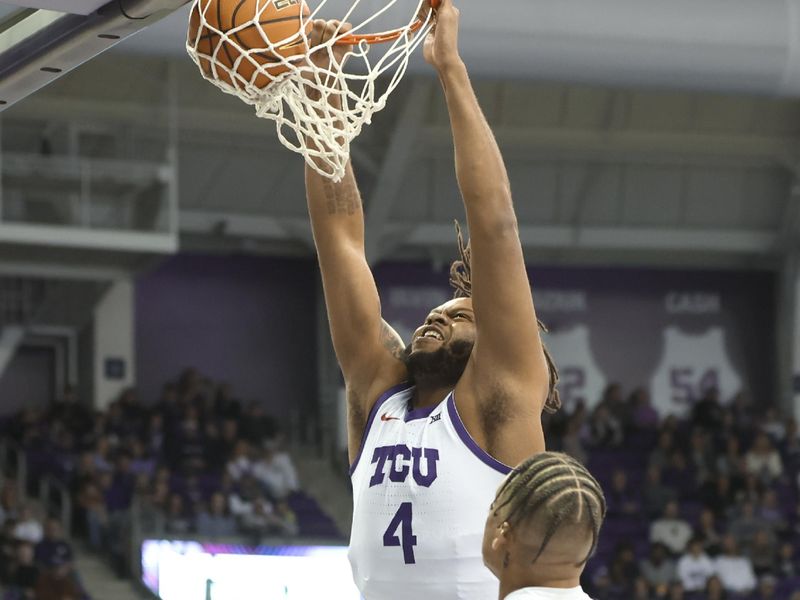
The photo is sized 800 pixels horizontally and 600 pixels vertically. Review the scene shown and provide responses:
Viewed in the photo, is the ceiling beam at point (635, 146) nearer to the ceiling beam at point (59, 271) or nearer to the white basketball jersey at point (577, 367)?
the white basketball jersey at point (577, 367)

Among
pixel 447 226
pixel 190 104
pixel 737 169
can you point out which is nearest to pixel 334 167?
pixel 190 104

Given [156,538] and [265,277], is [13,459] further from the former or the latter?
[265,277]

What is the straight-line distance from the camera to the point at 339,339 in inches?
151

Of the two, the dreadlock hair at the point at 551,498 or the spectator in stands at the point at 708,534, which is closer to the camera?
the dreadlock hair at the point at 551,498

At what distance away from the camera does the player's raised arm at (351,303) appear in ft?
12.5

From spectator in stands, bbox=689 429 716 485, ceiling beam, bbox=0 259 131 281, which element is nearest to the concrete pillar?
ceiling beam, bbox=0 259 131 281

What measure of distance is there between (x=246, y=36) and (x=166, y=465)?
41.2ft

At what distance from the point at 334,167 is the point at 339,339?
46 cm

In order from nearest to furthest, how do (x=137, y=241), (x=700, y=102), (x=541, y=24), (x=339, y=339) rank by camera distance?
(x=339, y=339) → (x=541, y=24) → (x=137, y=241) → (x=700, y=102)

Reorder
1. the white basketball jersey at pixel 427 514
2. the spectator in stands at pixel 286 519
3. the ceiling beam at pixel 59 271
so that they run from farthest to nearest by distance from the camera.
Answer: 1. the ceiling beam at pixel 59 271
2. the spectator in stands at pixel 286 519
3. the white basketball jersey at pixel 427 514

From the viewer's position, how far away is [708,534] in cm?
1611

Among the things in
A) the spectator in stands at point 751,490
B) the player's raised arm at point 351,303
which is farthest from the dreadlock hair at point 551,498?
the spectator in stands at point 751,490

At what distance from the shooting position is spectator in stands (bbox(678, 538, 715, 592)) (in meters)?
15.4

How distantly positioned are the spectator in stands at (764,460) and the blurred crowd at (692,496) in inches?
0.5
